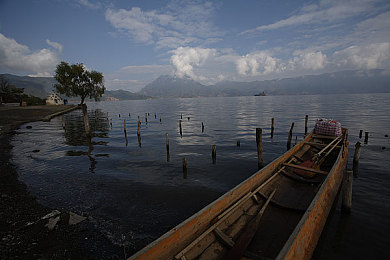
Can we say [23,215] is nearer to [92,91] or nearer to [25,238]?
[25,238]

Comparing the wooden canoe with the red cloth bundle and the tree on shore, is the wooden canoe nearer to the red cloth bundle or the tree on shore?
the red cloth bundle

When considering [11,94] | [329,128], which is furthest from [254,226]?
[11,94]

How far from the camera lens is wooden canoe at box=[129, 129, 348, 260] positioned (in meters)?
4.50

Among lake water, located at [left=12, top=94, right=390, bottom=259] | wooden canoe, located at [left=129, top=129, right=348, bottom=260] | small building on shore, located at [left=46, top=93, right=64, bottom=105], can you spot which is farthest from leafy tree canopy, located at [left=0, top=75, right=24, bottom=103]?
wooden canoe, located at [left=129, top=129, right=348, bottom=260]

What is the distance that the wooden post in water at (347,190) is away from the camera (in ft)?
25.1

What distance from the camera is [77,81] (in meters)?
60.0

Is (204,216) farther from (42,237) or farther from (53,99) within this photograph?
(53,99)

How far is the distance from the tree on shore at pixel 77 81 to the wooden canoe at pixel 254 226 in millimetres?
65834

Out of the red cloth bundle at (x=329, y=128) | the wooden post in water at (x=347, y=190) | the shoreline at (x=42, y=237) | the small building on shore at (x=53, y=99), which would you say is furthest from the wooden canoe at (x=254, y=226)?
the small building on shore at (x=53, y=99)

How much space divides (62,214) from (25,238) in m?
1.42

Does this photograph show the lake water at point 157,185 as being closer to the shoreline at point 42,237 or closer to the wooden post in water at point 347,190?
the wooden post in water at point 347,190

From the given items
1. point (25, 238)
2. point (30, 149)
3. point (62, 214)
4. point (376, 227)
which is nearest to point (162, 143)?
point (30, 149)

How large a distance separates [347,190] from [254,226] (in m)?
4.71

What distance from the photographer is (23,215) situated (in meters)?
7.30
